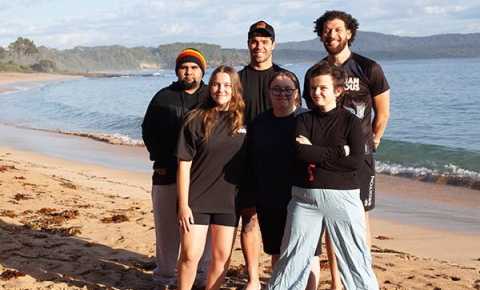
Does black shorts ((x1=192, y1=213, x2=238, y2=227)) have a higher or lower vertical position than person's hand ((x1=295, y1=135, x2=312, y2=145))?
lower

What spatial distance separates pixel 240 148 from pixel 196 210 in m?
0.52

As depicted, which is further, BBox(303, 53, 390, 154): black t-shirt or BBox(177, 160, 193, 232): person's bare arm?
BBox(303, 53, 390, 154): black t-shirt

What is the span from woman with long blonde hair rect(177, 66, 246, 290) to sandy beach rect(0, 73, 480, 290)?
1.29 m

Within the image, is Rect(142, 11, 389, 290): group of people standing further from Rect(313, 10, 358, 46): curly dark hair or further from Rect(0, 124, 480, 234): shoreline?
Rect(0, 124, 480, 234): shoreline

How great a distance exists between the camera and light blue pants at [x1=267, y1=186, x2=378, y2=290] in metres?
3.71

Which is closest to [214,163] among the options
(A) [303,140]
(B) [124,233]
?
(A) [303,140]

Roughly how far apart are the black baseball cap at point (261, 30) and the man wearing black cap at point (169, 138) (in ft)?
1.40

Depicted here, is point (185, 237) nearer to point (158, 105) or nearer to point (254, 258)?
point (254, 258)

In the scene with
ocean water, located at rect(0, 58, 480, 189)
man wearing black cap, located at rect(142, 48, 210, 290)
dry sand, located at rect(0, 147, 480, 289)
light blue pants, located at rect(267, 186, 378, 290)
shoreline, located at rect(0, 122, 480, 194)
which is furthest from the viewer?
ocean water, located at rect(0, 58, 480, 189)

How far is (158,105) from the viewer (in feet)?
15.4

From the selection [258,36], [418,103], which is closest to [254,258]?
[258,36]

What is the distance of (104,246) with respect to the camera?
6527 millimetres

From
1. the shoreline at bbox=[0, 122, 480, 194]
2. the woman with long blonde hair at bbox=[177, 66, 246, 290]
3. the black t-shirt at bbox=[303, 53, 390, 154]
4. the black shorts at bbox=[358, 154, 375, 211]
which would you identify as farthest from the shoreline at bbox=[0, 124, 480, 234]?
the woman with long blonde hair at bbox=[177, 66, 246, 290]

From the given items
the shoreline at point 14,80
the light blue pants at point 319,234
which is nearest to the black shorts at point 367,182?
the light blue pants at point 319,234
